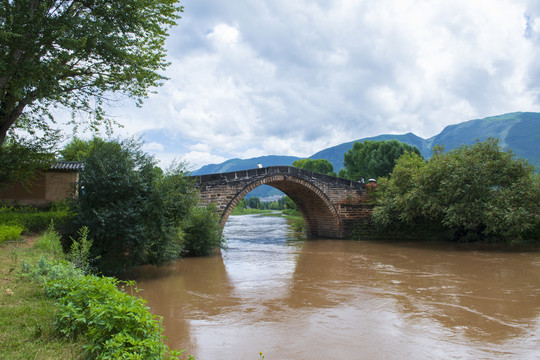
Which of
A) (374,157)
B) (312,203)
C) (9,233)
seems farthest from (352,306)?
(374,157)

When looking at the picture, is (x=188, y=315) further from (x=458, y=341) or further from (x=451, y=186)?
(x=451, y=186)

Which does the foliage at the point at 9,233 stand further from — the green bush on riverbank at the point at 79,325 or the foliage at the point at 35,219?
the green bush on riverbank at the point at 79,325

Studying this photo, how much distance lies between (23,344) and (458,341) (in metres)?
5.15

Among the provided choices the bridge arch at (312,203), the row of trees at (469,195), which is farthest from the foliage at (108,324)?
the row of trees at (469,195)

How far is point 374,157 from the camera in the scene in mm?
37938

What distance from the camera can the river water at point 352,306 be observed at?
16.0 feet

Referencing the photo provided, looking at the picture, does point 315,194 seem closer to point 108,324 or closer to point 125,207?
point 125,207

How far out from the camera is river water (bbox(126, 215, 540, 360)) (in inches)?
192

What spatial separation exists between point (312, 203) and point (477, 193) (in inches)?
330

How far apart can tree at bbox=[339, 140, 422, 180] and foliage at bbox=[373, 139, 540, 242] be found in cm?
2058

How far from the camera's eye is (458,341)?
5059mm

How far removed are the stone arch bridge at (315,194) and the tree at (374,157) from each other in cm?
1783

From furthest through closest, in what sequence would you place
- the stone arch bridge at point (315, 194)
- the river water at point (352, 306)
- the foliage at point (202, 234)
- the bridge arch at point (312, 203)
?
the bridge arch at point (312, 203)
the stone arch bridge at point (315, 194)
the foliage at point (202, 234)
the river water at point (352, 306)

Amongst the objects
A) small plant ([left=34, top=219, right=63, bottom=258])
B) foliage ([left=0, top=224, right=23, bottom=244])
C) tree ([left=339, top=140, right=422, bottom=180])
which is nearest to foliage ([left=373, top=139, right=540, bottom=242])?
small plant ([left=34, top=219, right=63, bottom=258])
